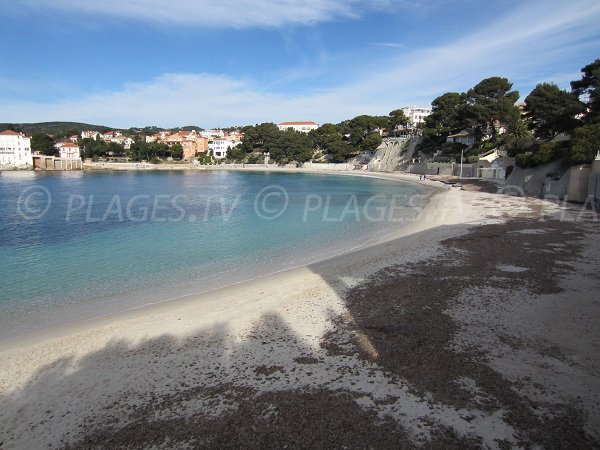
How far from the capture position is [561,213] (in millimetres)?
22156

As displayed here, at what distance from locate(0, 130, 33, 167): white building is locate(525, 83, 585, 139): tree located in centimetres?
11824

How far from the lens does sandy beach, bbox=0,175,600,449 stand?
455 centimetres

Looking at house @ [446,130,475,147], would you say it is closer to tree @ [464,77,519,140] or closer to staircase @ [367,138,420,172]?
tree @ [464,77,519,140]

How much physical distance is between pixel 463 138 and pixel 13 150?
111641 millimetres

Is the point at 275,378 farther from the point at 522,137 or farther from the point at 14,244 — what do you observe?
the point at 522,137

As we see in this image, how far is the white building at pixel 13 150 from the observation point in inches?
4064

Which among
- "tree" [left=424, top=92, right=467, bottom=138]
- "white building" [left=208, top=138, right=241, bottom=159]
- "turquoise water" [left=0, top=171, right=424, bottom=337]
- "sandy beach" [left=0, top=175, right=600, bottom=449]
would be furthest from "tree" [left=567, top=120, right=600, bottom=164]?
"white building" [left=208, top=138, right=241, bottom=159]

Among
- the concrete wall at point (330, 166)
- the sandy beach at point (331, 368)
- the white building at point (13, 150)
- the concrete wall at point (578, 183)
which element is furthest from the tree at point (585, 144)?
the white building at point (13, 150)

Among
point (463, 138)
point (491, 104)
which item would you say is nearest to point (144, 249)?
point (491, 104)

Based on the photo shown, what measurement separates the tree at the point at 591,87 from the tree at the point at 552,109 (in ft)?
2.13

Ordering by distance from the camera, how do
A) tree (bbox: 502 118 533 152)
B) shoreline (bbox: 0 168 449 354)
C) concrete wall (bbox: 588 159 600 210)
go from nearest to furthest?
shoreline (bbox: 0 168 449 354)
concrete wall (bbox: 588 159 600 210)
tree (bbox: 502 118 533 152)

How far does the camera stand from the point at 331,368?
19.6 feet

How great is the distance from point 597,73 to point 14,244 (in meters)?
41.5

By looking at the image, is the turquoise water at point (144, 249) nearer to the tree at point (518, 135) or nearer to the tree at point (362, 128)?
the tree at point (518, 135)
